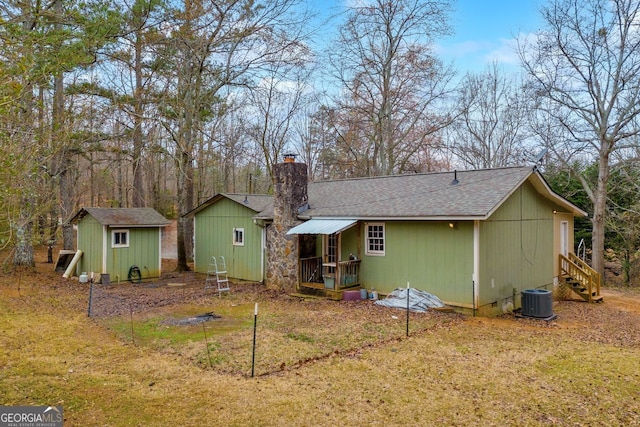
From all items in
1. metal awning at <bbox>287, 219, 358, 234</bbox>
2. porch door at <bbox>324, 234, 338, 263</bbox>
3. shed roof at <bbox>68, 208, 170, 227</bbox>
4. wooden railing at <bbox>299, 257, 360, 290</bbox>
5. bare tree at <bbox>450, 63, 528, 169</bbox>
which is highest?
bare tree at <bbox>450, 63, 528, 169</bbox>

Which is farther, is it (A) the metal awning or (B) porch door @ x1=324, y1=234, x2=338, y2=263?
(B) porch door @ x1=324, y1=234, x2=338, y2=263

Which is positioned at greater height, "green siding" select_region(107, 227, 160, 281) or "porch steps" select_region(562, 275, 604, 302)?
"green siding" select_region(107, 227, 160, 281)

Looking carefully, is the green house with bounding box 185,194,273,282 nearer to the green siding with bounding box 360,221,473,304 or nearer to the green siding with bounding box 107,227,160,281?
the green siding with bounding box 107,227,160,281

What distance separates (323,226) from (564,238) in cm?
893

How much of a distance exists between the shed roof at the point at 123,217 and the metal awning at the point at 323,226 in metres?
5.69

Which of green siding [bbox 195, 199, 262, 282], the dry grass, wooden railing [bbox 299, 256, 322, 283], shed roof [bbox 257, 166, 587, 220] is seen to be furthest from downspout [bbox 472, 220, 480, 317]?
green siding [bbox 195, 199, 262, 282]

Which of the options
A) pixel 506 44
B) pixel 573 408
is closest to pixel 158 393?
pixel 573 408

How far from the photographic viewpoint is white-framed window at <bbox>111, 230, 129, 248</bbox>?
14300 mm

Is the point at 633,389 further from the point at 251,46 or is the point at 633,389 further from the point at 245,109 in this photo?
the point at 245,109

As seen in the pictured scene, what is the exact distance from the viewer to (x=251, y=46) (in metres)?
16.4

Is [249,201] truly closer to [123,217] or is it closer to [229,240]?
[229,240]

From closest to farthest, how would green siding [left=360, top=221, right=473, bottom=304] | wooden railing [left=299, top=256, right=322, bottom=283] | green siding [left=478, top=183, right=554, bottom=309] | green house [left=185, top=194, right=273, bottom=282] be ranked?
1. green siding [left=360, top=221, right=473, bottom=304]
2. green siding [left=478, top=183, right=554, bottom=309]
3. wooden railing [left=299, top=256, right=322, bottom=283]
4. green house [left=185, top=194, right=273, bottom=282]

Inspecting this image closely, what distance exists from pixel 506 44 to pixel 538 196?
30.8ft

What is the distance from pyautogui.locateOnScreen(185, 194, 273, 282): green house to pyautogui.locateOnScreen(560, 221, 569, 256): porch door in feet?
33.9
